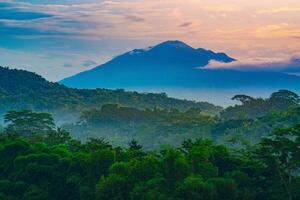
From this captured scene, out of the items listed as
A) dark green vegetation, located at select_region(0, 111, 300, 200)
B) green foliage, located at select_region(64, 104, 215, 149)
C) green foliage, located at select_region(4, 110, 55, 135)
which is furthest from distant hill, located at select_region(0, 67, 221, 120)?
dark green vegetation, located at select_region(0, 111, 300, 200)

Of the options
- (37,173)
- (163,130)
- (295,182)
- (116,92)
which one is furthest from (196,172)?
(116,92)

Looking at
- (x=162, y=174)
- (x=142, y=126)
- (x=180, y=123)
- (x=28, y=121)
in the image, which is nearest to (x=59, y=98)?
(x=142, y=126)

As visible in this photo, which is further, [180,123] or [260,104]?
[260,104]

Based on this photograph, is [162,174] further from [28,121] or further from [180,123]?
[180,123]

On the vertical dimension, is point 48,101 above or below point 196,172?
above

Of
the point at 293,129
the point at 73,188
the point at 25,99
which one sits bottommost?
the point at 73,188

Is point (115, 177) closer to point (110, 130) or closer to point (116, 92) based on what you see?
point (110, 130)

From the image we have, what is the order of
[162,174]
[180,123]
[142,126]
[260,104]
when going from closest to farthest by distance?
[162,174] → [180,123] → [142,126] → [260,104]

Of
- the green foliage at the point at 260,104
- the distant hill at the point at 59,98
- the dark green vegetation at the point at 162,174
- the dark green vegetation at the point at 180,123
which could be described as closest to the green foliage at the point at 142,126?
the dark green vegetation at the point at 180,123
